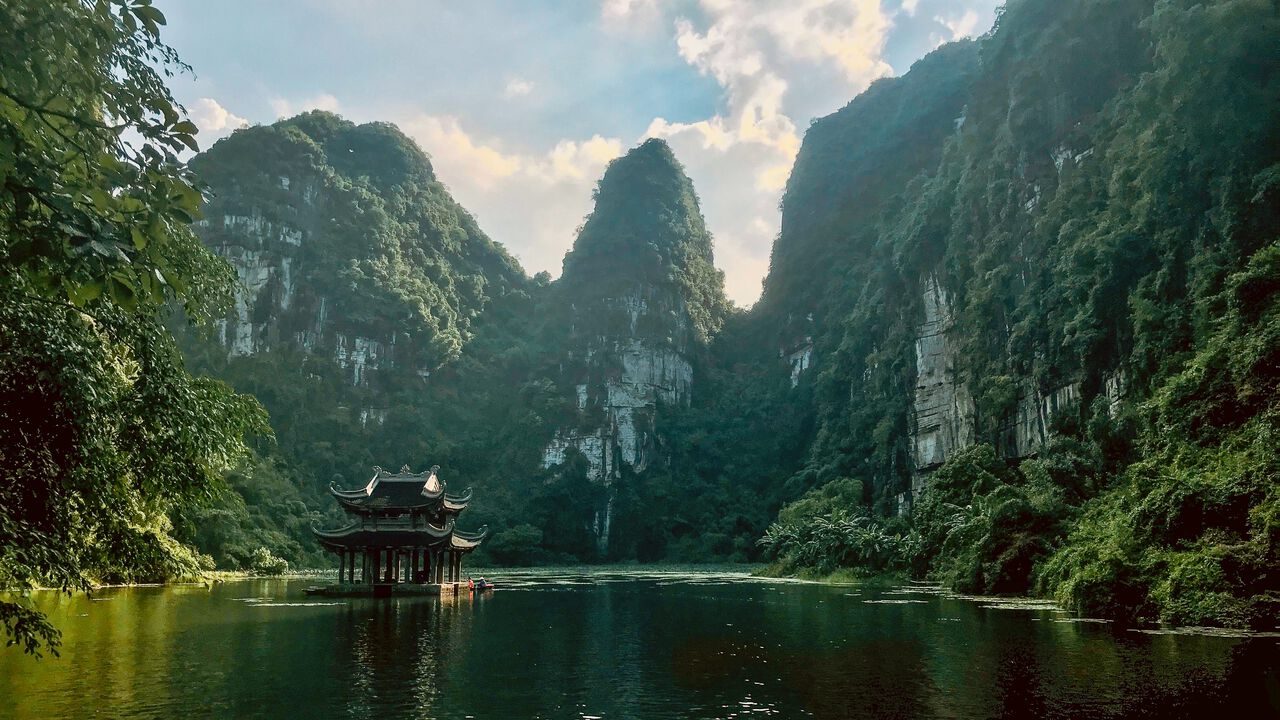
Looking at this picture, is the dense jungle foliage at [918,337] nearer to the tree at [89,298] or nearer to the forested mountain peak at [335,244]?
the forested mountain peak at [335,244]

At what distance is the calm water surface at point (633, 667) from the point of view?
1058 centimetres

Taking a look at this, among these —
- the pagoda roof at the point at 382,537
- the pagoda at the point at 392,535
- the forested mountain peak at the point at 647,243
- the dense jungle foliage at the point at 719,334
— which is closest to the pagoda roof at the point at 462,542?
the pagoda at the point at 392,535

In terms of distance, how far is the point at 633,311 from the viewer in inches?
4520

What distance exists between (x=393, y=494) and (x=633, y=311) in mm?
80729

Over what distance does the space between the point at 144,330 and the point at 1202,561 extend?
68.7 ft

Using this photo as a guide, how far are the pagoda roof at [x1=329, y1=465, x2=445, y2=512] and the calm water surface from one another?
971 cm

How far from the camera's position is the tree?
3.14 m

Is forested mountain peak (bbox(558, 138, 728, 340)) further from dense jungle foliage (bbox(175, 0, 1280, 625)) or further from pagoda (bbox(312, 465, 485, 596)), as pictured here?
pagoda (bbox(312, 465, 485, 596))

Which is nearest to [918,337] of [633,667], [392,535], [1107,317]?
[1107,317]

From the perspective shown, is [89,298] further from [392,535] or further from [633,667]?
[392,535]

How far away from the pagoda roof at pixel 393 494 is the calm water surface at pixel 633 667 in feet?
31.9

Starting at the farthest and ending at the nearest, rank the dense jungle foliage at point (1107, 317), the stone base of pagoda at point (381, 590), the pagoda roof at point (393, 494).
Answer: the pagoda roof at point (393, 494) < the stone base of pagoda at point (381, 590) < the dense jungle foliage at point (1107, 317)

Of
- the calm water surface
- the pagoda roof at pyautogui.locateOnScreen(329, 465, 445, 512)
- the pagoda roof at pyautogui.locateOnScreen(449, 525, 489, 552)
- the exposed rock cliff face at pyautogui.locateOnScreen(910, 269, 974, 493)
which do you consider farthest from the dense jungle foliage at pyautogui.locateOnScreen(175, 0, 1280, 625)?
the pagoda roof at pyautogui.locateOnScreen(449, 525, 489, 552)

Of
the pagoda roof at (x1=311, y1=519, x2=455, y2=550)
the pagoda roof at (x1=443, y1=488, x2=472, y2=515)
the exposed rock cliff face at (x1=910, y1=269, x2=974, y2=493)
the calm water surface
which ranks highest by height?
the exposed rock cliff face at (x1=910, y1=269, x2=974, y2=493)
